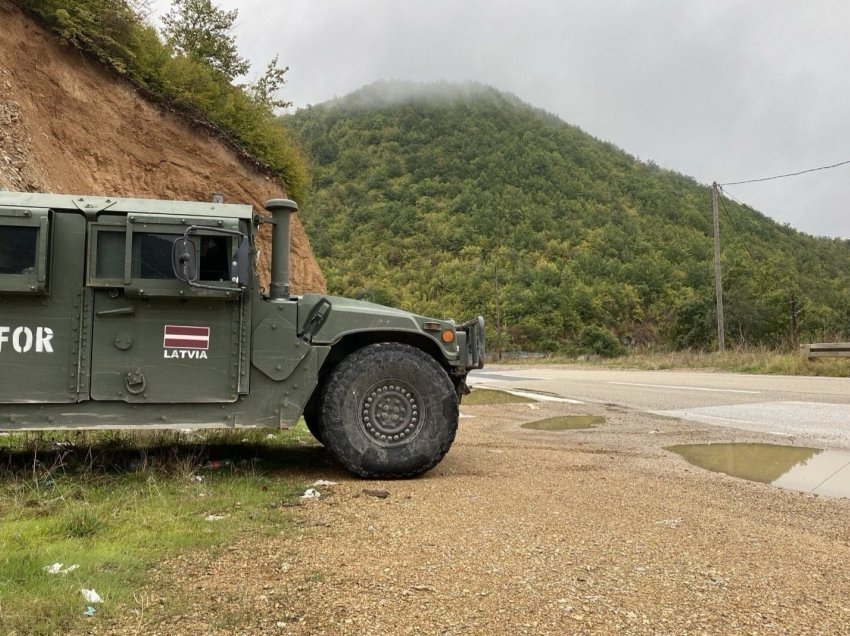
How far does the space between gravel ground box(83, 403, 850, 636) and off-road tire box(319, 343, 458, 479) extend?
18cm

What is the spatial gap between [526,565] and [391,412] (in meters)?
2.09

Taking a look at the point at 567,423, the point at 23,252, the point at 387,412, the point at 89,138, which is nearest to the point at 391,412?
the point at 387,412

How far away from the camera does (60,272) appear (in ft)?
13.9

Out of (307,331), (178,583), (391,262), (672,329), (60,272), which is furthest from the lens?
(391,262)

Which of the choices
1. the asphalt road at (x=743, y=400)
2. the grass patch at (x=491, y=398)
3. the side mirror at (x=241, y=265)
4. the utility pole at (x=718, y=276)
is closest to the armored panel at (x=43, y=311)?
the side mirror at (x=241, y=265)

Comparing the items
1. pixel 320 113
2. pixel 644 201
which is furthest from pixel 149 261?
pixel 320 113

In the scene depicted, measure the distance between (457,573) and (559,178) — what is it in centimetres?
6632

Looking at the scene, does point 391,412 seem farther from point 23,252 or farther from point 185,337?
point 23,252

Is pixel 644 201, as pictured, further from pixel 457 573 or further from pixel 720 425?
pixel 457 573

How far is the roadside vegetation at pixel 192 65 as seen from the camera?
11547 millimetres

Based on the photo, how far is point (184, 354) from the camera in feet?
14.4

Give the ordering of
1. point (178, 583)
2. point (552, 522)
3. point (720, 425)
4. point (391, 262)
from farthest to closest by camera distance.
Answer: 1. point (391, 262)
2. point (720, 425)
3. point (552, 522)
4. point (178, 583)

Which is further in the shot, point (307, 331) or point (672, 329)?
point (672, 329)

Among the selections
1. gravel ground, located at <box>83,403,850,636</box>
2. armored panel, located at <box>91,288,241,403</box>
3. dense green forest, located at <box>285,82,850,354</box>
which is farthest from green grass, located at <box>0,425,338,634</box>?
dense green forest, located at <box>285,82,850,354</box>
